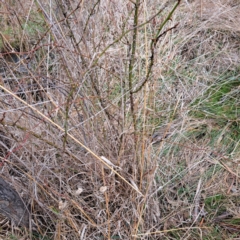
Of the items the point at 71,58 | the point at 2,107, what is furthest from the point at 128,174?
the point at 2,107

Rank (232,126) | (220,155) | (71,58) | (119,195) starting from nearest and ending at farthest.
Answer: (71,58), (119,195), (220,155), (232,126)

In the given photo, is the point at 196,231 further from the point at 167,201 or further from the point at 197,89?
the point at 197,89

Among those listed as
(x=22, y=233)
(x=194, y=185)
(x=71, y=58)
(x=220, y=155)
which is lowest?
(x=22, y=233)

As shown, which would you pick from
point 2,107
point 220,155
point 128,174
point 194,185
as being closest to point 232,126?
point 220,155

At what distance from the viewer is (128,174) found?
167 centimetres

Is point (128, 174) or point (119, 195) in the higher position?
point (128, 174)

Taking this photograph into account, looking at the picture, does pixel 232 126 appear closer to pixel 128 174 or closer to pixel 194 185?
pixel 194 185

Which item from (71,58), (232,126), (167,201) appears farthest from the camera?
(232,126)

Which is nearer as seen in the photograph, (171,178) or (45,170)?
(45,170)

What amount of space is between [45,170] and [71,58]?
0.53 metres

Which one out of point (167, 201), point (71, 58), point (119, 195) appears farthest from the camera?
point (167, 201)

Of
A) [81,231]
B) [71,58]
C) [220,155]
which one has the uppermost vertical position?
[71,58]

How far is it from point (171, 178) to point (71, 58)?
0.82 metres

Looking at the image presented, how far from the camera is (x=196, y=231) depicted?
5.74ft
